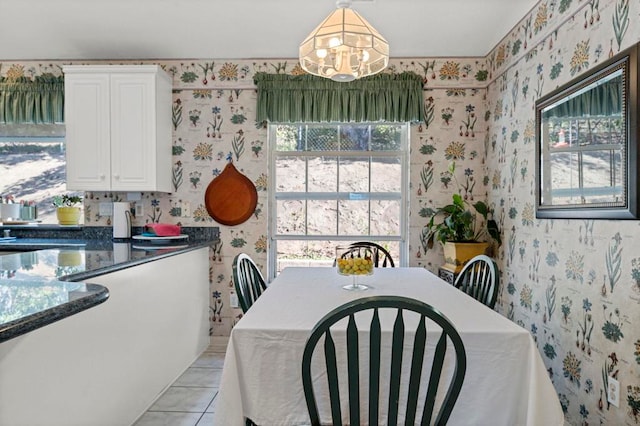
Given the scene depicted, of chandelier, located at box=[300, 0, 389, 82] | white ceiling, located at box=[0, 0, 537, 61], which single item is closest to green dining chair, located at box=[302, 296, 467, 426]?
chandelier, located at box=[300, 0, 389, 82]

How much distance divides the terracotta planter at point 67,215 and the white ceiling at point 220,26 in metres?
1.33

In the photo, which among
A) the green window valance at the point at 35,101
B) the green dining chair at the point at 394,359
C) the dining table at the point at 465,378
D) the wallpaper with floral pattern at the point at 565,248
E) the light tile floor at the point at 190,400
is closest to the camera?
the green dining chair at the point at 394,359

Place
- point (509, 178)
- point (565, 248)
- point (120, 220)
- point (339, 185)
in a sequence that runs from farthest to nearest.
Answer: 1. point (339, 185)
2. point (120, 220)
3. point (509, 178)
4. point (565, 248)

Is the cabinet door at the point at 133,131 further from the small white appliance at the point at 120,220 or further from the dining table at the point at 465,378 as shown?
the dining table at the point at 465,378

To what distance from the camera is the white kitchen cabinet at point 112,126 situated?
321cm

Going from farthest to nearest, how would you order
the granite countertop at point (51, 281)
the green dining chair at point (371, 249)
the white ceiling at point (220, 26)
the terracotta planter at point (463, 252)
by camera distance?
1. the green dining chair at point (371, 249)
2. the terracotta planter at point (463, 252)
3. the white ceiling at point (220, 26)
4. the granite countertop at point (51, 281)

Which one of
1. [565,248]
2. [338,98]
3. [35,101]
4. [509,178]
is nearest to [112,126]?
[35,101]

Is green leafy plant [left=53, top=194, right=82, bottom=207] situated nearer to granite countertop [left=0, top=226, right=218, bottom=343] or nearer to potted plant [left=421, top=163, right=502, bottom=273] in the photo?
granite countertop [left=0, top=226, right=218, bottom=343]

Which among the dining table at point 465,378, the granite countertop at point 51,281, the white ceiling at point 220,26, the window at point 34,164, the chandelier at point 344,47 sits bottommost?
the dining table at point 465,378

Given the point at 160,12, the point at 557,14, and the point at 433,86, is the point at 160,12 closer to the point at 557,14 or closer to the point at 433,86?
the point at 433,86

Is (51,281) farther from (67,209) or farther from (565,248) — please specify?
(67,209)

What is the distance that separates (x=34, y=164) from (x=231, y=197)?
1.82 metres

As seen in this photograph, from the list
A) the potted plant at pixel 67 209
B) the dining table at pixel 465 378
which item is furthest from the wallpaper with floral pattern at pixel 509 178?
the dining table at pixel 465 378

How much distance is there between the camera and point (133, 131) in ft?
10.6
